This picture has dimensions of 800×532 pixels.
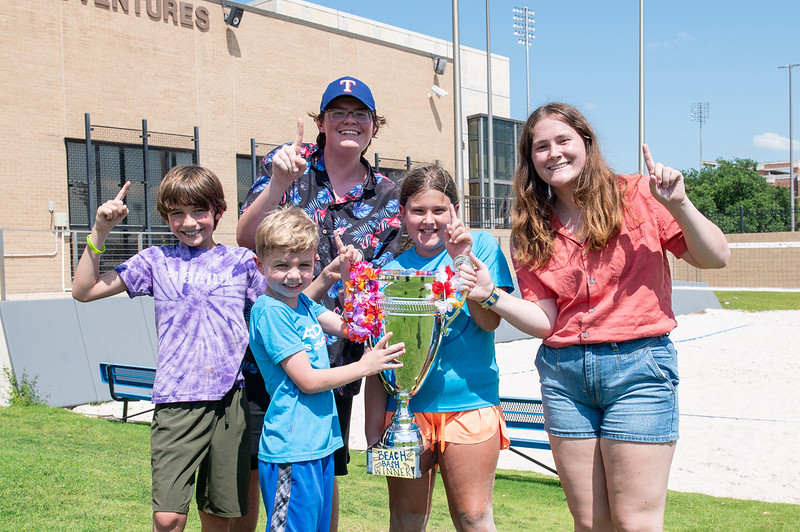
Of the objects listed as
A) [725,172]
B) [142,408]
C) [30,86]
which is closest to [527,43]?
[725,172]

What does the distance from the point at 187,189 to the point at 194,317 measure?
531 mm

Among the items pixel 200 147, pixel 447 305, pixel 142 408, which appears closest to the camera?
pixel 447 305

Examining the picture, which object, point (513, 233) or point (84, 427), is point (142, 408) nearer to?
point (84, 427)

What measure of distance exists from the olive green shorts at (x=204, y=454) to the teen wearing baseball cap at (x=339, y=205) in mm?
102

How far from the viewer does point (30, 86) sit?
63.0ft

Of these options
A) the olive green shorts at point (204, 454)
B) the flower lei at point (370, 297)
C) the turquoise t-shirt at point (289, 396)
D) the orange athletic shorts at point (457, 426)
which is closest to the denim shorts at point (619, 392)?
the orange athletic shorts at point (457, 426)

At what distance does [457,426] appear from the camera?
2.63 m

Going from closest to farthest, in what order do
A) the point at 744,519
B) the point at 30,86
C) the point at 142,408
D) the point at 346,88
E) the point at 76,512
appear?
1. the point at 346,88
2. the point at 76,512
3. the point at 744,519
4. the point at 142,408
5. the point at 30,86

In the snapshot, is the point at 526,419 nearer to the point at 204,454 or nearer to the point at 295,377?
the point at 204,454

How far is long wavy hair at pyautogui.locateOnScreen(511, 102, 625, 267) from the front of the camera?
257 centimetres

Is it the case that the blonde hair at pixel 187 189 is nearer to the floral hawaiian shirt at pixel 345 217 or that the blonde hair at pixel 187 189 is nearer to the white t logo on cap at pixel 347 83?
the floral hawaiian shirt at pixel 345 217

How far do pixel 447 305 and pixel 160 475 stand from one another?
1.33m

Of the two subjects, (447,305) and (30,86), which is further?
(30,86)

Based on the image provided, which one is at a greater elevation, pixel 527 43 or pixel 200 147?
pixel 527 43
